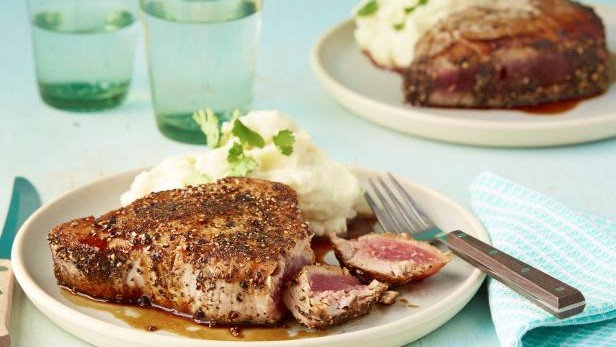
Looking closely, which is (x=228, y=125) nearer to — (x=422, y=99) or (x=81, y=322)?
(x=81, y=322)

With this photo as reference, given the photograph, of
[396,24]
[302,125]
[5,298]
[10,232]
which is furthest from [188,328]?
[396,24]

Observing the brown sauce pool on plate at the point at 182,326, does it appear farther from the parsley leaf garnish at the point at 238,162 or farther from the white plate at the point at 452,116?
the white plate at the point at 452,116

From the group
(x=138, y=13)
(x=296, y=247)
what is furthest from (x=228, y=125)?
(x=138, y=13)

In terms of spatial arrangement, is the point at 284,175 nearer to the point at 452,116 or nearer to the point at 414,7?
the point at 452,116

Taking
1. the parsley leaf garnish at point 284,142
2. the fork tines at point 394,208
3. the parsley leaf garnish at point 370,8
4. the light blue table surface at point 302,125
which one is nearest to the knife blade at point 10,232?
the light blue table surface at point 302,125

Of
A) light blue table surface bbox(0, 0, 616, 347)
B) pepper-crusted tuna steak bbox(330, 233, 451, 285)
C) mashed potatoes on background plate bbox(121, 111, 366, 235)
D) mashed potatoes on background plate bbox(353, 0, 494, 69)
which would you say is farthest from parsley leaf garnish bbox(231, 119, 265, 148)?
mashed potatoes on background plate bbox(353, 0, 494, 69)

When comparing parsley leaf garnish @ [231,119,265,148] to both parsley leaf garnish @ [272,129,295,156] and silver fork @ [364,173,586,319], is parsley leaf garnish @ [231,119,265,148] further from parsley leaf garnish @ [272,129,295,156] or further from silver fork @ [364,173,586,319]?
silver fork @ [364,173,586,319]
